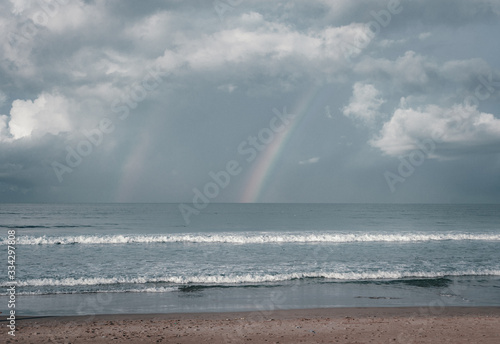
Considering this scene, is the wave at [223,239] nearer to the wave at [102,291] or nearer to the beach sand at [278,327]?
the wave at [102,291]

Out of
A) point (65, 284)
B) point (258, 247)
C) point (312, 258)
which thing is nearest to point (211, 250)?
point (258, 247)

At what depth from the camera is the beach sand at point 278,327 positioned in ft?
29.2

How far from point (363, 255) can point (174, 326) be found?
16009mm

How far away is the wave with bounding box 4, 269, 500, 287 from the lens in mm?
15336

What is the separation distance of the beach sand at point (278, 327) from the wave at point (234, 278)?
4.54m

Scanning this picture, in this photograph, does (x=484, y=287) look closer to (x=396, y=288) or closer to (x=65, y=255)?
(x=396, y=288)

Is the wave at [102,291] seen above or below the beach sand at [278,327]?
above

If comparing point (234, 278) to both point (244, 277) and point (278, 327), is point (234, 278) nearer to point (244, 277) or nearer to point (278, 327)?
point (244, 277)

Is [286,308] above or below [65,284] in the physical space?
below

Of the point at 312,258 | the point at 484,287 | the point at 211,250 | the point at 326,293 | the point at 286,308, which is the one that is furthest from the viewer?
the point at 211,250

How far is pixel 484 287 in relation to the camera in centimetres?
1504

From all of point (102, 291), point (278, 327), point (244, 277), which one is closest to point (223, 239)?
point (244, 277)

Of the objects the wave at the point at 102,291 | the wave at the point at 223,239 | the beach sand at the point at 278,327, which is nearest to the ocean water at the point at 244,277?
the wave at the point at 102,291

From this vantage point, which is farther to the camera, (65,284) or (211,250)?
(211,250)
